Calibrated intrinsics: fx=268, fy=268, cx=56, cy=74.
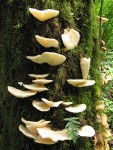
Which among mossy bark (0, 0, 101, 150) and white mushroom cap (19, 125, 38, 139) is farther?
mossy bark (0, 0, 101, 150)

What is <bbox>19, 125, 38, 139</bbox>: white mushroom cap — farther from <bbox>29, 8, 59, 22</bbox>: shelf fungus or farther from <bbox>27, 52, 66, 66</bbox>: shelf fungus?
<bbox>29, 8, 59, 22</bbox>: shelf fungus

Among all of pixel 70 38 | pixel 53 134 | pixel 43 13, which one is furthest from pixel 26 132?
pixel 43 13

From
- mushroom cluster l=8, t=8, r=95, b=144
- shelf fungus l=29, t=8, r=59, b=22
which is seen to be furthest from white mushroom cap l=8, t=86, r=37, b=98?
shelf fungus l=29, t=8, r=59, b=22

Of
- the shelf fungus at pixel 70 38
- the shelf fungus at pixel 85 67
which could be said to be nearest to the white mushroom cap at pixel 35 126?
the shelf fungus at pixel 85 67

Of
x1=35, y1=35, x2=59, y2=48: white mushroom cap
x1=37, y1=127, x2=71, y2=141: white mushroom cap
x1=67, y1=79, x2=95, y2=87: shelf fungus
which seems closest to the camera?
x1=37, y1=127, x2=71, y2=141: white mushroom cap

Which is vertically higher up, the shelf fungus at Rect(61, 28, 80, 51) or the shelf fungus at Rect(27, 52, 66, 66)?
the shelf fungus at Rect(61, 28, 80, 51)

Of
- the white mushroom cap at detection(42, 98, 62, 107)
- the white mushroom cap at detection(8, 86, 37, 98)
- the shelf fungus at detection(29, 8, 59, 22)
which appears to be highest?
the shelf fungus at detection(29, 8, 59, 22)

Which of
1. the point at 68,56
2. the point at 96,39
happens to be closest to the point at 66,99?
the point at 68,56
